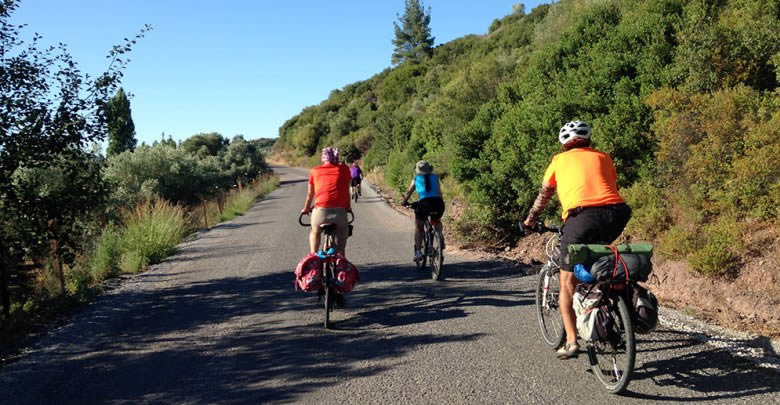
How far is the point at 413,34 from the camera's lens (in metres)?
69.6

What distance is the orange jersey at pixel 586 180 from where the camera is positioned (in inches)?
177

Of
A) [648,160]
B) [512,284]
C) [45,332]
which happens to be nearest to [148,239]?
[45,332]

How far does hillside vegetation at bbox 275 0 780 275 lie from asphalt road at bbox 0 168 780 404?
2.44 metres

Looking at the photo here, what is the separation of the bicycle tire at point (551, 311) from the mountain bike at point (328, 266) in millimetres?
2284

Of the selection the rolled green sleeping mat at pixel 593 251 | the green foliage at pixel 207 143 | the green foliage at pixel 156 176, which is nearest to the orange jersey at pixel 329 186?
the rolled green sleeping mat at pixel 593 251

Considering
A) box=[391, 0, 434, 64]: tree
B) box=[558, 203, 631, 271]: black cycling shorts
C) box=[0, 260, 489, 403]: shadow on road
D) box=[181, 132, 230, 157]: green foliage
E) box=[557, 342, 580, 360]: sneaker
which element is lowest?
box=[0, 260, 489, 403]: shadow on road

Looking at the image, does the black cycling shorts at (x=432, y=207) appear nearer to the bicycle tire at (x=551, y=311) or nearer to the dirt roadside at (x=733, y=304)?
the dirt roadside at (x=733, y=304)

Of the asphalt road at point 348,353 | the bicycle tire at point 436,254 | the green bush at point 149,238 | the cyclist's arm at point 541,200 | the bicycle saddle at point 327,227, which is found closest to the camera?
the asphalt road at point 348,353

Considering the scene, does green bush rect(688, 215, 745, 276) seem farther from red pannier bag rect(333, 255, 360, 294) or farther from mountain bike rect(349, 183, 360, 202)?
mountain bike rect(349, 183, 360, 202)

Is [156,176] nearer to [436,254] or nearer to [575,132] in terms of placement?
[436,254]

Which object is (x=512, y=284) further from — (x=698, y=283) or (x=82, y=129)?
(x=82, y=129)

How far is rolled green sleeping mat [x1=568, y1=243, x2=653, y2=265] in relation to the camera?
4141mm

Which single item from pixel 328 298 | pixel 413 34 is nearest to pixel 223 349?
pixel 328 298

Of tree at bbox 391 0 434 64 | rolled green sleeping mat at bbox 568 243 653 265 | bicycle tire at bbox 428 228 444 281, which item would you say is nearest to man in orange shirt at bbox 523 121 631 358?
rolled green sleeping mat at bbox 568 243 653 265
